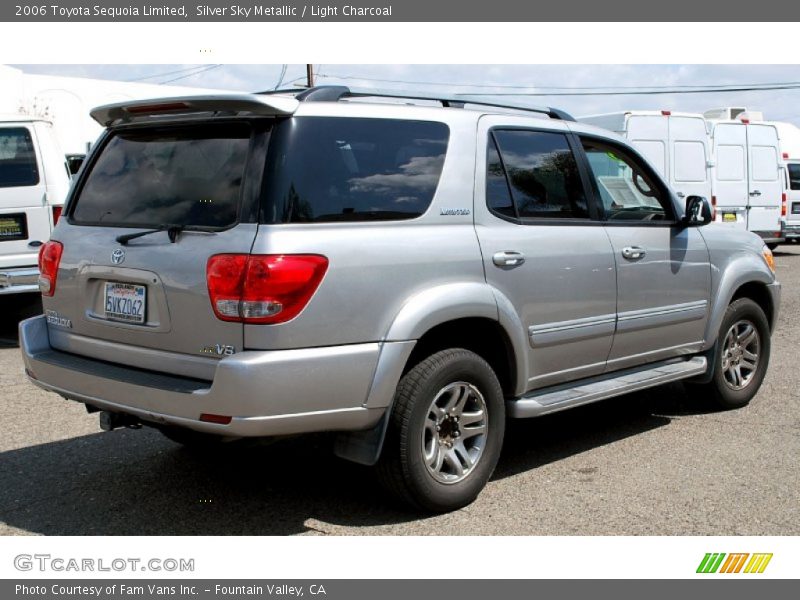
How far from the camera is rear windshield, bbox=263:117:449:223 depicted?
3.87m

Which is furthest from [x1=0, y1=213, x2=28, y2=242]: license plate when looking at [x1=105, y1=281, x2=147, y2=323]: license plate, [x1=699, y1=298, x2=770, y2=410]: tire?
[x1=699, y1=298, x2=770, y2=410]: tire

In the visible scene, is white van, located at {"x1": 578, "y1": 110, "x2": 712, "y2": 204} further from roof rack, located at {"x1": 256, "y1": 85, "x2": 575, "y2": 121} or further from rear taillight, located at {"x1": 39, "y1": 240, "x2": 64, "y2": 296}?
rear taillight, located at {"x1": 39, "y1": 240, "x2": 64, "y2": 296}

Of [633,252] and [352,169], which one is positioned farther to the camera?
[633,252]

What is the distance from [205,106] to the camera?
4.02 m

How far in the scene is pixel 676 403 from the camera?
22.2ft

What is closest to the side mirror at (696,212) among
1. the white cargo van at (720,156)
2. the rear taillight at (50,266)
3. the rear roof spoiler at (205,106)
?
the rear roof spoiler at (205,106)

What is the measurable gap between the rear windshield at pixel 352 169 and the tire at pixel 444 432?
77 cm

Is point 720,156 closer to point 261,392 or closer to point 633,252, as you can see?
point 633,252

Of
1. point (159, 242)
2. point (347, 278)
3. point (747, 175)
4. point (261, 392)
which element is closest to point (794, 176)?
point (747, 175)

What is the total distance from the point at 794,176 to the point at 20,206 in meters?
18.9

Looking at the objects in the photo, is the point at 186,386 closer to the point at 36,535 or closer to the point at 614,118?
the point at 36,535

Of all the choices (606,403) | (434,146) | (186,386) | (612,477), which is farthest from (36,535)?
(606,403)

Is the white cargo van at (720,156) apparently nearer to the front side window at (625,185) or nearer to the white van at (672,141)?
the white van at (672,141)

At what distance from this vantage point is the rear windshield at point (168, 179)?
13.0 feet
